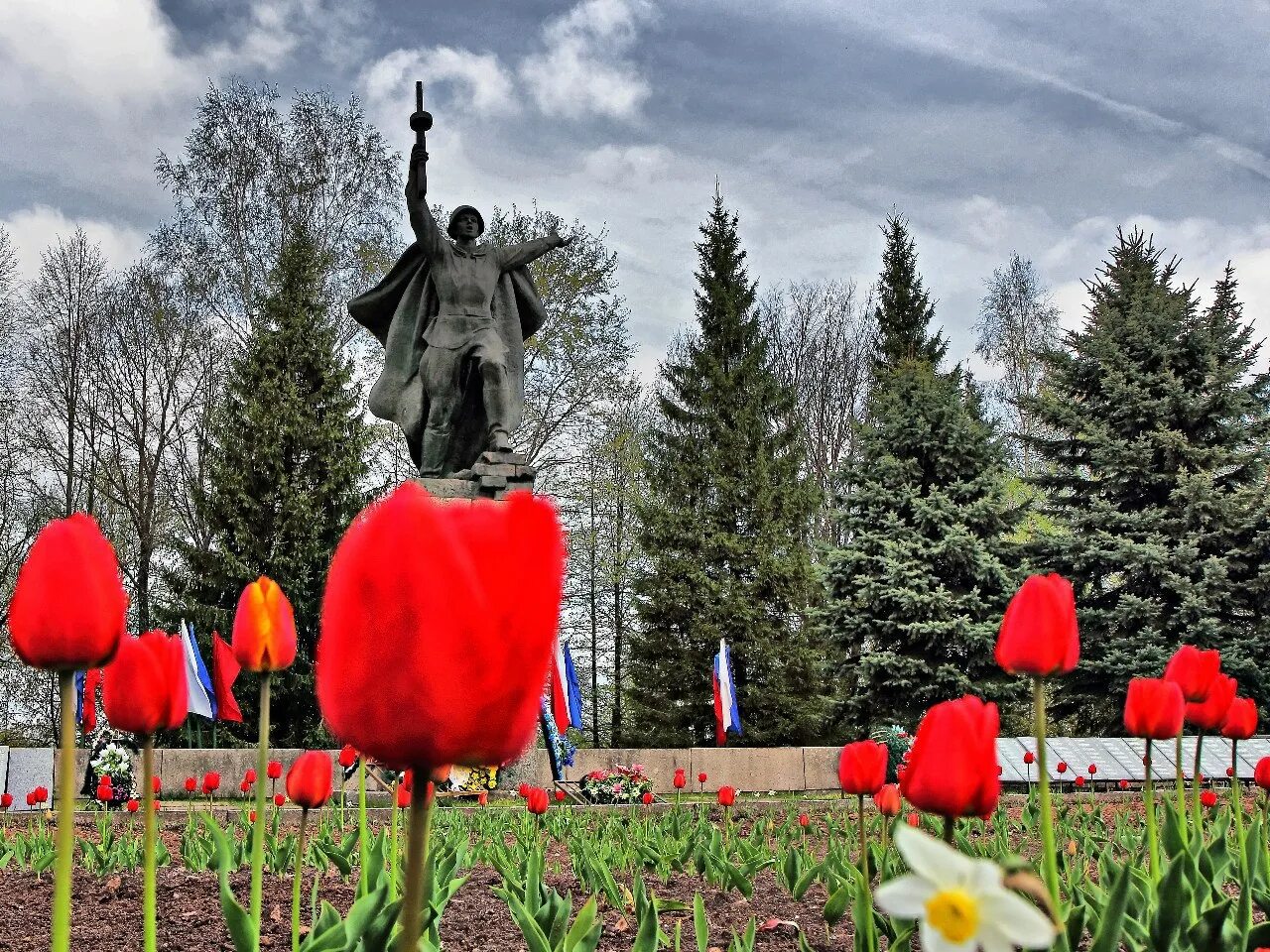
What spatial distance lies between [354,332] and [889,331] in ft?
41.3

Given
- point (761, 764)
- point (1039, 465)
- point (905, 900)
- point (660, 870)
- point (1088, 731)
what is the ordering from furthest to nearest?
point (1039, 465) → point (1088, 731) → point (761, 764) → point (660, 870) → point (905, 900)

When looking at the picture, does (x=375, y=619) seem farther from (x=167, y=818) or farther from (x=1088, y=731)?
(x=1088, y=731)

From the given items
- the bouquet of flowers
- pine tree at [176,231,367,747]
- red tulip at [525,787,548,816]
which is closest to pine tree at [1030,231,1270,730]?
the bouquet of flowers

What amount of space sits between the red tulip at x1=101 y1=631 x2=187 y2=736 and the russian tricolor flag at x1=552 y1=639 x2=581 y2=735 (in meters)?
8.36

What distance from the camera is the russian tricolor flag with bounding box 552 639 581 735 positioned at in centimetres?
1071

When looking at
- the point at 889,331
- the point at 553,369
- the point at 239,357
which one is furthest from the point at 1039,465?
the point at 239,357

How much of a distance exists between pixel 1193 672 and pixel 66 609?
6.89 feet

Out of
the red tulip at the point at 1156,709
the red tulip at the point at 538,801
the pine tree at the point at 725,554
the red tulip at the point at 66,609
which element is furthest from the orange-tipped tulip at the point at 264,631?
the pine tree at the point at 725,554

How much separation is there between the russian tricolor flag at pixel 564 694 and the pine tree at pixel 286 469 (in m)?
8.15

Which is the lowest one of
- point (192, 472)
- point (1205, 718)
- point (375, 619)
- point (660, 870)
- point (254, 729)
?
point (254, 729)

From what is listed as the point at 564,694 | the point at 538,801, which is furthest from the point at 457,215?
the point at 538,801

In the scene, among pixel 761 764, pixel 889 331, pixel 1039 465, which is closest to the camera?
pixel 761 764

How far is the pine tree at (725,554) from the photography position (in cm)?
2231

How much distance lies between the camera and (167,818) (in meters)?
7.07
